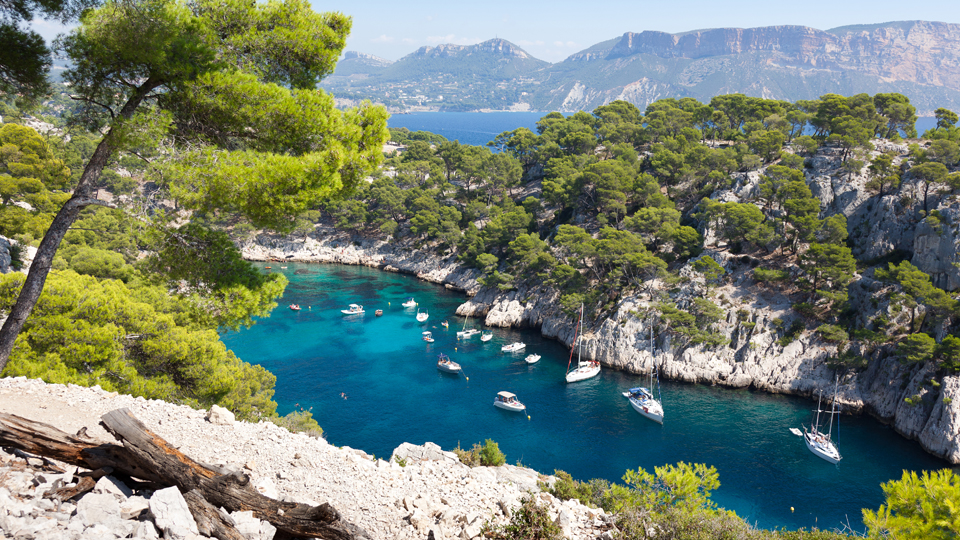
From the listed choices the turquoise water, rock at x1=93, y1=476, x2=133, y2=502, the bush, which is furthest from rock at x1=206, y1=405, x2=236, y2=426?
the turquoise water

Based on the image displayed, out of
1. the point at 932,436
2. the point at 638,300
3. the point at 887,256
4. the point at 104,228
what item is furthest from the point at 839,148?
the point at 104,228

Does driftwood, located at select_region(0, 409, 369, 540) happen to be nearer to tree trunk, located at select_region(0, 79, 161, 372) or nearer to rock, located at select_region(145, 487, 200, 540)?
rock, located at select_region(145, 487, 200, 540)

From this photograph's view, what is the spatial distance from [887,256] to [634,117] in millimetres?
37876

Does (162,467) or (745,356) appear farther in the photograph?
(745,356)

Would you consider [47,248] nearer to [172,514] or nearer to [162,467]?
[162,467]

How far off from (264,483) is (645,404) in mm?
25982

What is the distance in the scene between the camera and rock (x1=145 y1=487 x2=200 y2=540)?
491cm

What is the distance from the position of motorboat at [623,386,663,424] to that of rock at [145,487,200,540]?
27961 mm

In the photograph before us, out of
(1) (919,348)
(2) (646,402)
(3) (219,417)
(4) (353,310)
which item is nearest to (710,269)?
(1) (919,348)

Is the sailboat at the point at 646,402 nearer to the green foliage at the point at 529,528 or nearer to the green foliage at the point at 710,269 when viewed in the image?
the green foliage at the point at 710,269

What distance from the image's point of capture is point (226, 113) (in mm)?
7660

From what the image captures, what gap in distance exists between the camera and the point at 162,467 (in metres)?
5.49

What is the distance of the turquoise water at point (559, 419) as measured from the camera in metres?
23.8

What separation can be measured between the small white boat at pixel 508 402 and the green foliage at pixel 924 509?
23075mm
